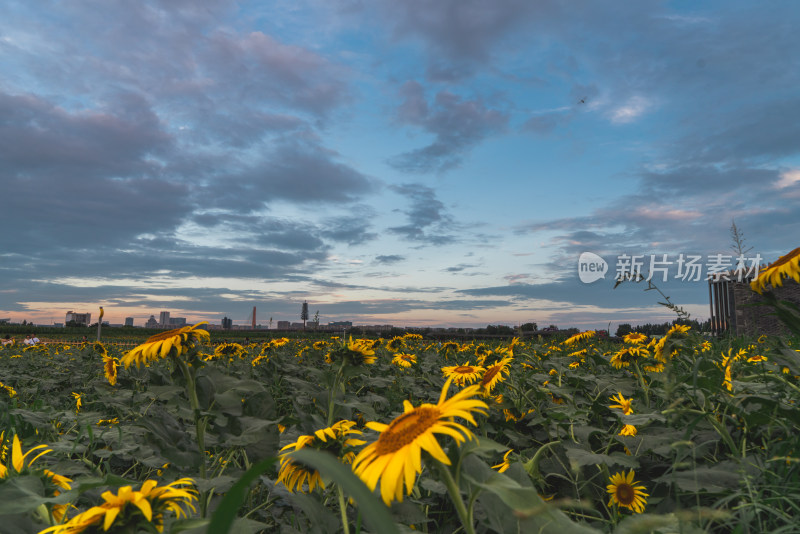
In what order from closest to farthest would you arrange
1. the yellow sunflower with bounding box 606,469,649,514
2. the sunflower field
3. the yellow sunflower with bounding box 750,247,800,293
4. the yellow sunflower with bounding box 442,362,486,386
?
the sunflower field, the yellow sunflower with bounding box 606,469,649,514, the yellow sunflower with bounding box 750,247,800,293, the yellow sunflower with bounding box 442,362,486,386

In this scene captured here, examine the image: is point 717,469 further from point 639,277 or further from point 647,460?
point 639,277

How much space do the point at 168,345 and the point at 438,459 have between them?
5.56 feet

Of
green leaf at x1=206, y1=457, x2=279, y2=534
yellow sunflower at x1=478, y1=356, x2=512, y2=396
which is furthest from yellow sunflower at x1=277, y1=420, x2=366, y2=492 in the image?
yellow sunflower at x1=478, y1=356, x2=512, y2=396

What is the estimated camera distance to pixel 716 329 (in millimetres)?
14172

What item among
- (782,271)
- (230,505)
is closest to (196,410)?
(230,505)

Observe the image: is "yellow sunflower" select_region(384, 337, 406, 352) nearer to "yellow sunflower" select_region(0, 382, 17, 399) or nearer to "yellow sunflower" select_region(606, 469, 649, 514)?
"yellow sunflower" select_region(0, 382, 17, 399)

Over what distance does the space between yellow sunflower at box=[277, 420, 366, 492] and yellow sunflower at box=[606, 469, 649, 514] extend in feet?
3.33

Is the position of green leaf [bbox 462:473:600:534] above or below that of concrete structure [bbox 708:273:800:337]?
below

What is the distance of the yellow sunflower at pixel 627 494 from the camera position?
1.77 m

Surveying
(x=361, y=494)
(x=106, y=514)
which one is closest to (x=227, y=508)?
(x=361, y=494)

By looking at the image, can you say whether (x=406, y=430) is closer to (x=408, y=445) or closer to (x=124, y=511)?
(x=408, y=445)

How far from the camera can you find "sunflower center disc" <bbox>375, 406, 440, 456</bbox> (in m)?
0.97

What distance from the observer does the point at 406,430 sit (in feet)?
3.28

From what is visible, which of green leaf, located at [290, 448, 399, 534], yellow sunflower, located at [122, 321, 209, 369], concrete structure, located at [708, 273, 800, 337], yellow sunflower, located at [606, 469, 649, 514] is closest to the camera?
green leaf, located at [290, 448, 399, 534]
